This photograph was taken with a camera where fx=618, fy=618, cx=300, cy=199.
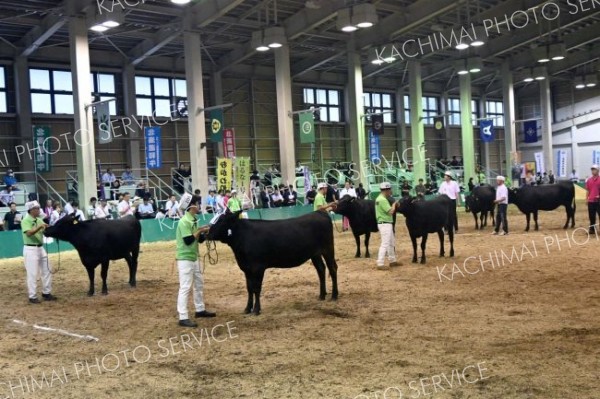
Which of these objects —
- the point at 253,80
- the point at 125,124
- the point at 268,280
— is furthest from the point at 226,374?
the point at 253,80

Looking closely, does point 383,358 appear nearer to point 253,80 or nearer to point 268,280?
point 268,280

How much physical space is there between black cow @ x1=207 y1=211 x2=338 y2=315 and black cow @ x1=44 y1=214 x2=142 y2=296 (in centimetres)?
335

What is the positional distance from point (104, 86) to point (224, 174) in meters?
10.4

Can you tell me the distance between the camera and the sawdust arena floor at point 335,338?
19.8 feet

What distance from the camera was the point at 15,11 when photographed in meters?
24.2

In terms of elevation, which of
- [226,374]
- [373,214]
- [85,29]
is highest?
[85,29]

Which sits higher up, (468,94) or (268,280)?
(468,94)

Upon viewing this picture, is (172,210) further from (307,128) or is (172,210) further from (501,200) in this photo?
(501,200)

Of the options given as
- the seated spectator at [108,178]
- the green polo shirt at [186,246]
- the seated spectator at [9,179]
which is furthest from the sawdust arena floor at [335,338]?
the seated spectator at [108,178]

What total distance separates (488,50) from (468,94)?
2892 mm

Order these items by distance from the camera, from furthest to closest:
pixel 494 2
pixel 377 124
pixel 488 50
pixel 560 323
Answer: pixel 488 50
pixel 377 124
pixel 494 2
pixel 560 323

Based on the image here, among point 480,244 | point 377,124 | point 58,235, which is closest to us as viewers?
point 58,235

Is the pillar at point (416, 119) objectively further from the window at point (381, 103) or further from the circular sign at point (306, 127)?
the circular sign at point (306, 127)

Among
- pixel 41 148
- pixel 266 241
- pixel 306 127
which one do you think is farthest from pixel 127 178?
pixel 266 241
